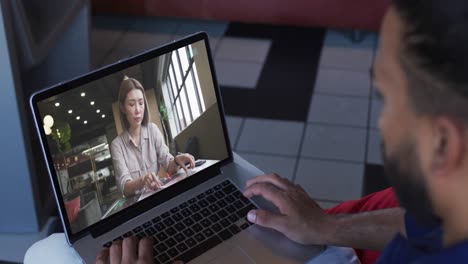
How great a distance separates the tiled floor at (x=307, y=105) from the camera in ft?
7.93

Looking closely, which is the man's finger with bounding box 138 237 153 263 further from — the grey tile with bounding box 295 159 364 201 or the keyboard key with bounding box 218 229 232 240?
the grey tile with bounding box 295 159 364 201

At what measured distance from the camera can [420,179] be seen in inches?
27.6

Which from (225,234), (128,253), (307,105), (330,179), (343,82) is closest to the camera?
(128,253)

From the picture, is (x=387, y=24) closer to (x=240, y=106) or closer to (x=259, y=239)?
(x=259, y=239)

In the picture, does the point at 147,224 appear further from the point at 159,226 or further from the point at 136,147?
the point at 136,147

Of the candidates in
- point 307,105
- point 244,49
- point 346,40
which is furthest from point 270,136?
point 346,40

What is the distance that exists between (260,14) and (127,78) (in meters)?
2.16

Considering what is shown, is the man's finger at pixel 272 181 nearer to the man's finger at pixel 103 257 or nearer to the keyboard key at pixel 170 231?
the keyboard key at pixel 170 231

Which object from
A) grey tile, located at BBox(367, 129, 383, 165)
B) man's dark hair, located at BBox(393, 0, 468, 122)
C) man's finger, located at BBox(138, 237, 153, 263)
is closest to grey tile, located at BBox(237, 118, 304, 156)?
grey tile, located at BBox(367, 129, 383, 165)

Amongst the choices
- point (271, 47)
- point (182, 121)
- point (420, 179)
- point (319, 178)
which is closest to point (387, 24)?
point (420, 179)

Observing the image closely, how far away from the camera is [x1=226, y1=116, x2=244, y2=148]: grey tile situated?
8.46ft

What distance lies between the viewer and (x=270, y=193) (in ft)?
3.80

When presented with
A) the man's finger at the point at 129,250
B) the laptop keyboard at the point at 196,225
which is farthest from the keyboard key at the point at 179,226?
the man's finger at the point at 129,250

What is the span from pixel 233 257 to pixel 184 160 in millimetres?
221
